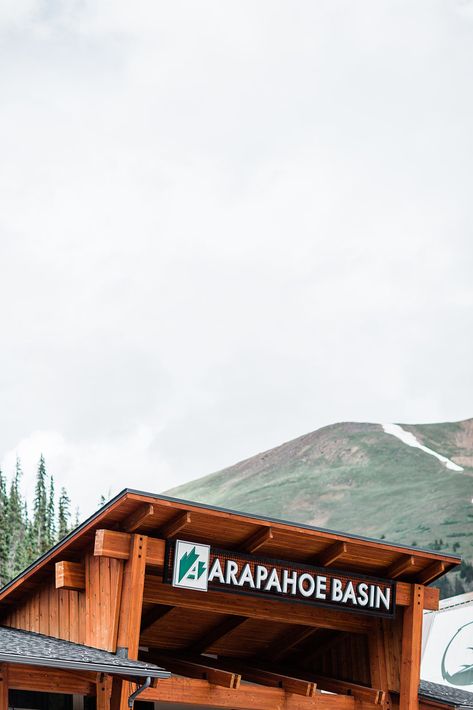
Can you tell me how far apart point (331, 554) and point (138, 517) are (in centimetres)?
370

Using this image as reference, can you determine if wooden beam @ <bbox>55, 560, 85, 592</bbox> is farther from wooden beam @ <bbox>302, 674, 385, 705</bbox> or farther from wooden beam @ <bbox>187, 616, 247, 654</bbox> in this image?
wooden beam @ <bbox>302, 674, 385, 705</bbox>

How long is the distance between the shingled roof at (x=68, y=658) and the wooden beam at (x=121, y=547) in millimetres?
1374

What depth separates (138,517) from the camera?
14672 mm

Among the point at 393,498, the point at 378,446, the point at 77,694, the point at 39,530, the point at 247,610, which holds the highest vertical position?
the point at 378,446

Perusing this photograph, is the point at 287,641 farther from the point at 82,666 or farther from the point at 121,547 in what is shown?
the point at 82,666

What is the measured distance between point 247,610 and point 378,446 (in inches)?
5871

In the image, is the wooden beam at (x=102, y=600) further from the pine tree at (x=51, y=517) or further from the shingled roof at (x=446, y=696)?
the pine tree at (x=51, y=517)

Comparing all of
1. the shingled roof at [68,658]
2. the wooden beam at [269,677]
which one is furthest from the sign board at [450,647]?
the shingled roof at [68,658]

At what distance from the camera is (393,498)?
5640 inches

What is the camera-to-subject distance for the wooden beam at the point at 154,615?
17.9 meters

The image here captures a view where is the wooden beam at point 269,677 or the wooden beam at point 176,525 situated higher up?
the wooden beam at point 176,525

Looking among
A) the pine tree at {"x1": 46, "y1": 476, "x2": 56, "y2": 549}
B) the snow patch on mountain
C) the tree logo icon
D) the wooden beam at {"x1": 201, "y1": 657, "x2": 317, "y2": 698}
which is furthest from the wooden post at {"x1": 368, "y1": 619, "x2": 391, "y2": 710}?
the snow patch on mountain

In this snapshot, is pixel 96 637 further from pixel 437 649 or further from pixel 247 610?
pixel 437 649

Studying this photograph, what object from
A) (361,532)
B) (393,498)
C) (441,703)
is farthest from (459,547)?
(441,703)
